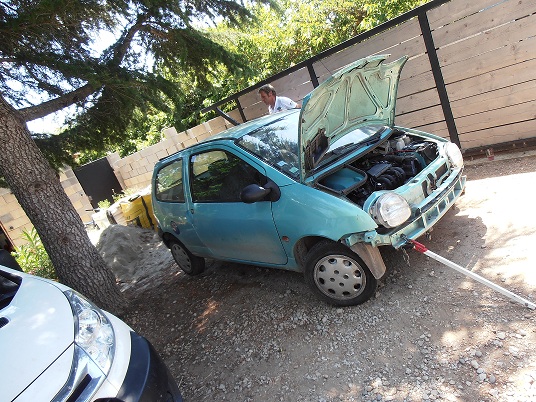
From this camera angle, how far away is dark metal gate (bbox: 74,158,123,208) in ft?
40.7

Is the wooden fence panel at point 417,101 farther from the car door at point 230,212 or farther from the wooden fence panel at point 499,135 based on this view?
the car door at point 230,212

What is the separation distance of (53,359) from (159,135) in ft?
46.2

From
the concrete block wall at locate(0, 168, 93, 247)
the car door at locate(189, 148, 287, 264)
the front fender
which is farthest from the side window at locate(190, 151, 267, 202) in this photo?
the concrete block wall at locate(0, 168, 93, 247)

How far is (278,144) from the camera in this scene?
3617mm

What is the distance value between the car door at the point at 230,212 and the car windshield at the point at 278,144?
0.52 feet

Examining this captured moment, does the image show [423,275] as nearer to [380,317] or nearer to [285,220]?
[380,317]

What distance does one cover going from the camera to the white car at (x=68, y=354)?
185 centimetres

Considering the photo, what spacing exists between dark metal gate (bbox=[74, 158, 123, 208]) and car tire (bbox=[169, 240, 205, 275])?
856 centimetres

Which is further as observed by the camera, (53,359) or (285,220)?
(285,220)

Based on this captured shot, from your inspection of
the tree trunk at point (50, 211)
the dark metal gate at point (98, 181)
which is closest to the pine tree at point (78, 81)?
the tree trunk at point (50, 211)

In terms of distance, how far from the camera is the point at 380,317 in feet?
9.96

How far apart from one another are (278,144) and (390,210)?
4.23 ft

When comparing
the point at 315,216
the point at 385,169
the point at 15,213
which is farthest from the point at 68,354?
the point at 15,213

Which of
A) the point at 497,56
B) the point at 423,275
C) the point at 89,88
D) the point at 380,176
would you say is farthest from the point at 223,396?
the point at 497,56
